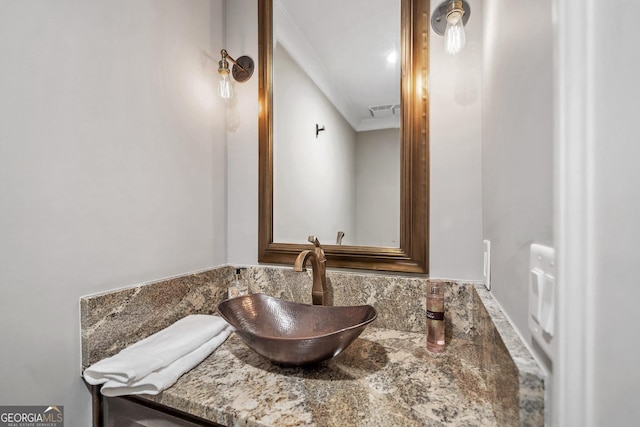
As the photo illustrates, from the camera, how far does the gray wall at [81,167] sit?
0.65m

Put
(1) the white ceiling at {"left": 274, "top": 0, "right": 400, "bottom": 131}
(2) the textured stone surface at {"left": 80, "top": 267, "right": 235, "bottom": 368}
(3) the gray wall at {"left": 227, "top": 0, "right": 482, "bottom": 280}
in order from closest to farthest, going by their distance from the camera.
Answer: (2) the textured stone surface at {"left": 80, "top": 267, "right": 235, "bottom": 368}, (3) the gray wall at {"left": 227, "top": 0, "right": 482, "bottom": 280}, (1) the white ceiling at {"left": 274, "top": 0, "right": 400, "bottom": 131}

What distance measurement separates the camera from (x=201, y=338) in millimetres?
857

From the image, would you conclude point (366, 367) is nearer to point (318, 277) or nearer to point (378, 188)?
point (318, 277)

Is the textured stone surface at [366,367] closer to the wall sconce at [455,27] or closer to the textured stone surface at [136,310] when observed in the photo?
the textured stone surface at [136,310]

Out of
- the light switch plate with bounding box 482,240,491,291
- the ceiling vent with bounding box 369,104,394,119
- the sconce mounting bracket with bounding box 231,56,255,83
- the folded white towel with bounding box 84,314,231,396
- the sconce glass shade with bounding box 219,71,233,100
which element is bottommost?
the folded white towel with bounding box 84,314,231,396

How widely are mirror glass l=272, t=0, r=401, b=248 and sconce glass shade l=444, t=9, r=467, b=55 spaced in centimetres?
19

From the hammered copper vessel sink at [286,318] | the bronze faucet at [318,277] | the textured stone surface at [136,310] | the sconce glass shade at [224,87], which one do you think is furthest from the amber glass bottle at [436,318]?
the sconce glass shade at [224,87]

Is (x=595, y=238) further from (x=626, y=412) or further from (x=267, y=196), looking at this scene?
(x=267, y=196)

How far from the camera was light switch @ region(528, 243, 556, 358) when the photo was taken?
33 centimetres

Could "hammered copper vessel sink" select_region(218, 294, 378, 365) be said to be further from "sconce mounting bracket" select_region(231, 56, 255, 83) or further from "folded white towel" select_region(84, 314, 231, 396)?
"sconce mounting bracket" select_region(231, 56, 255, 83)

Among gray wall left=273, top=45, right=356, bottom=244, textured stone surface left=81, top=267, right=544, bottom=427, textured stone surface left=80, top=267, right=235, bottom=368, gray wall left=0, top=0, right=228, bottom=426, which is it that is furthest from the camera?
gray wall left=273, top=45, right=356, bottom=244

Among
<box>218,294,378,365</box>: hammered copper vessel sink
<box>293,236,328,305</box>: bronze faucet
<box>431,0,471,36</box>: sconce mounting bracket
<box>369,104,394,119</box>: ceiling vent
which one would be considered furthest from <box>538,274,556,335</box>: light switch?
<box>431,0,471,36</box>: sconce mounting bracket

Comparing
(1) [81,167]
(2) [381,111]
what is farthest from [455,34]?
(1) [81,167]

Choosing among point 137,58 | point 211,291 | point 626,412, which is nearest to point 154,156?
point 137,58
